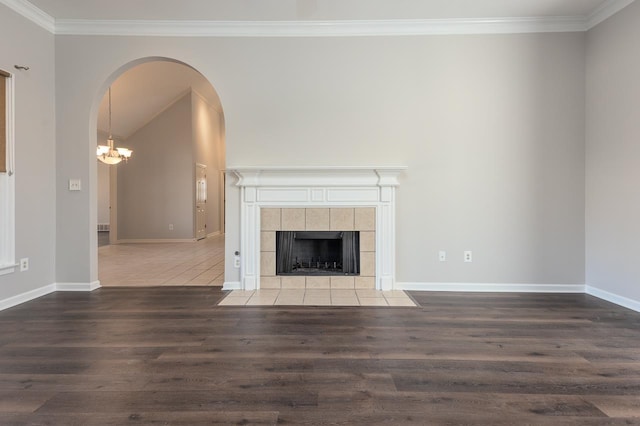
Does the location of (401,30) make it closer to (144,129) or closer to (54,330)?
(54,330)

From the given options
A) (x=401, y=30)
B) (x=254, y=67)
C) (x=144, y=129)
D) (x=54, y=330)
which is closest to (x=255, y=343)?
(x=54, y=330)

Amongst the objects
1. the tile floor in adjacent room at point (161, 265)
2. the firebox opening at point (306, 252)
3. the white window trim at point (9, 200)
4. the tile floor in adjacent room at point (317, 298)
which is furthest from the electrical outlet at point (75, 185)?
the firebox opening at point (306, 252)

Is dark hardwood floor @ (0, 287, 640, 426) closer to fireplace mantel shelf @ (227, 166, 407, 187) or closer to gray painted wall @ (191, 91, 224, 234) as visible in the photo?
fireplace mantel shelf @ (227, 166, 407, 187)

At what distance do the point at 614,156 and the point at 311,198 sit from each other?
2.95 meters

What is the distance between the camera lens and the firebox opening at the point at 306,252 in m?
3.89

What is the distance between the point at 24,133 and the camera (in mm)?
3410

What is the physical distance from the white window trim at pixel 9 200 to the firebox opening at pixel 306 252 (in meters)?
2.48

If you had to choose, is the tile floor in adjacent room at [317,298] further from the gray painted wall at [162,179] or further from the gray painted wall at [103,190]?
the gray painted wall at [103,190]

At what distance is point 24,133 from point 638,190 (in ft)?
18.7

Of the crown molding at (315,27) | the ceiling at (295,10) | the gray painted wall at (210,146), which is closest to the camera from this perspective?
the ceiling at (295,10)

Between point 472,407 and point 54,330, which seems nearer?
point 472,407

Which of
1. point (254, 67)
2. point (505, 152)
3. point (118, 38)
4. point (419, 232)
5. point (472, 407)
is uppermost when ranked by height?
point (118, 38)

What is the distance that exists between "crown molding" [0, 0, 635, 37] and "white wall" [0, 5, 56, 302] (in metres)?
0.36

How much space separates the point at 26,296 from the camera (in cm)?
343
